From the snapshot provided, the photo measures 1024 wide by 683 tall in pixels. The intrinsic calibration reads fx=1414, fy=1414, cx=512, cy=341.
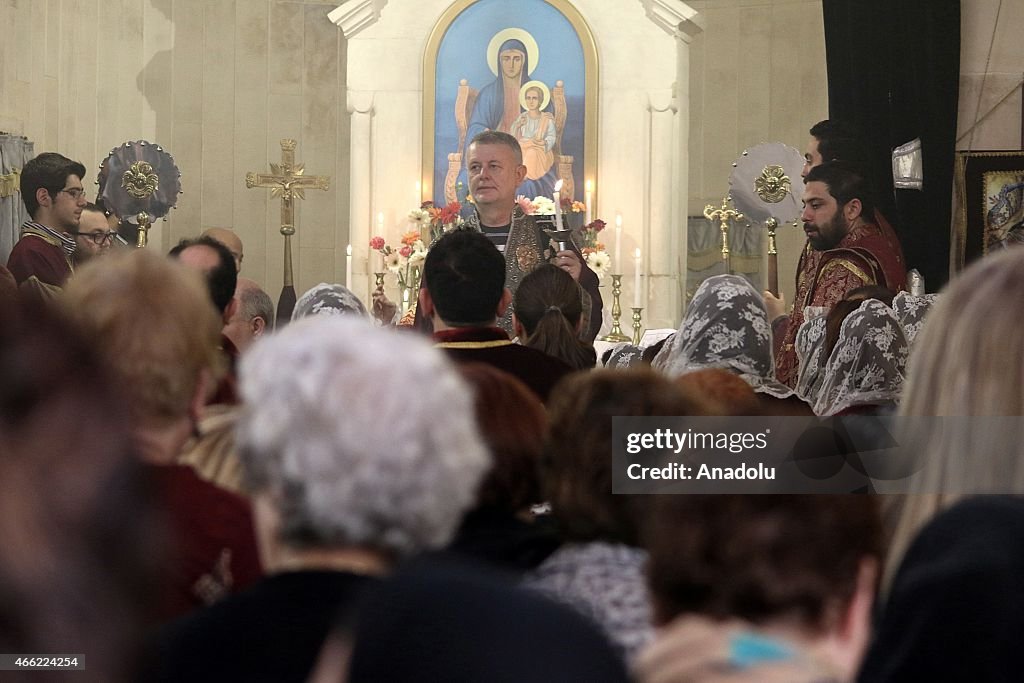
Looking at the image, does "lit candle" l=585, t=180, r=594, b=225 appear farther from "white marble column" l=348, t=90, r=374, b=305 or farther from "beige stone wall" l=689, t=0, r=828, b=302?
"white marble column" l=348, t=90, r=374, b=305

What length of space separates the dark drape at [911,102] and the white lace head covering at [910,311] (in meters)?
3.20

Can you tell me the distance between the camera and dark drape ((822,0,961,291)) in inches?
384

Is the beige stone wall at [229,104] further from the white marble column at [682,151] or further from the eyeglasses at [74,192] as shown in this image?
the eyeglasses at [74,192]

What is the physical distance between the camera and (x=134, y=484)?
88 centimetres

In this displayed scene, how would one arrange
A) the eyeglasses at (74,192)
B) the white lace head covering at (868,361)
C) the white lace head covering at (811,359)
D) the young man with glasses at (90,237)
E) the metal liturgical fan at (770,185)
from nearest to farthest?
the white lace head covering at (868,361) < the white lace head covering at (811,359) < the eyeglasses at (74,192) < the metal liturgical fan at (770,185) < the young man with glasses at (90,237)

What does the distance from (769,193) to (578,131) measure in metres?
4.79

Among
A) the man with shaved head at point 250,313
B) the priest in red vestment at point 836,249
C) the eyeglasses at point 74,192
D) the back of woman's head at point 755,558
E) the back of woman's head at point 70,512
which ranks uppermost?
the eyeglasses at point 74,192

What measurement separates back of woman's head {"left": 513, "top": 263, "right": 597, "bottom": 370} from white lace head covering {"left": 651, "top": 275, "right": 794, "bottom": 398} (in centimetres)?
67

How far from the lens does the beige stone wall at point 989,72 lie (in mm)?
9953

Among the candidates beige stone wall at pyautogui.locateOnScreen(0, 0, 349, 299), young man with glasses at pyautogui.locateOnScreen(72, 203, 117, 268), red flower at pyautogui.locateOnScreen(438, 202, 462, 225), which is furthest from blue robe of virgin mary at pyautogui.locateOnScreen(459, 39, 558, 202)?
young man with glasses at pyautogui.locateOnScreen(72, 203, 117, 268)

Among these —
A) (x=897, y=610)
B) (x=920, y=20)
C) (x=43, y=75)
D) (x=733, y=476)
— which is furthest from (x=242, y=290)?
(x=43, y=75)

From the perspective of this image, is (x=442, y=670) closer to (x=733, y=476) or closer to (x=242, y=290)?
(x=733, y=476)

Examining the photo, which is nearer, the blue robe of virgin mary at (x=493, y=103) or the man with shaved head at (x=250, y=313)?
the man with shaved head at (x=250, y=313)

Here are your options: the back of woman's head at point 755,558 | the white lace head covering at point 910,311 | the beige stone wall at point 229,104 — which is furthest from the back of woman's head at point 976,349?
the beige stone wall at point 229,104
